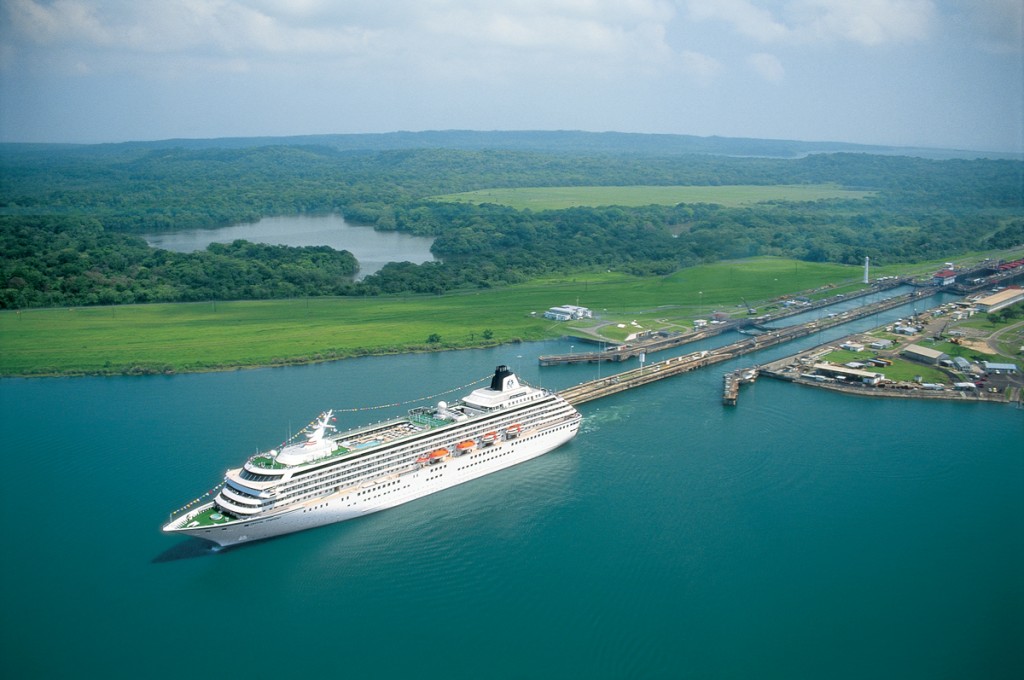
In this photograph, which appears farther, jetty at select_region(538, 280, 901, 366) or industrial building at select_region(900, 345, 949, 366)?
jetty at select_region(538, 280, 901, 366)

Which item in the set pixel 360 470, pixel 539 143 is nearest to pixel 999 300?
pixel 360 470

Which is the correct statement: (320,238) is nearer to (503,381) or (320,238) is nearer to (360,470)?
(503,381)

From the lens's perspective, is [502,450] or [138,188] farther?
[138,188]

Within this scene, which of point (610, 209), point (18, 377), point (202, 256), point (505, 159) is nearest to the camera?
point (18, 377)

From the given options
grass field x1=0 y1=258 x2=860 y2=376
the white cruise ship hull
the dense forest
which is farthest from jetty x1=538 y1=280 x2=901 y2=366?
the dense forest

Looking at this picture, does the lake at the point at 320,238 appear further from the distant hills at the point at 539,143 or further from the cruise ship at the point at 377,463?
the distant hills at the point at 539,143

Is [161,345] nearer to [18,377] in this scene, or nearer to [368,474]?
[18,377]

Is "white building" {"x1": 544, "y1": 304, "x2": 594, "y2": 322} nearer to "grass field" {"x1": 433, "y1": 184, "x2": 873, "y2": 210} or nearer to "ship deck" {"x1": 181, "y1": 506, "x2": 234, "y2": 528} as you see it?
"ship deck" {"x1": 181, "y1": 506, "x2": 234, "y2": 528}

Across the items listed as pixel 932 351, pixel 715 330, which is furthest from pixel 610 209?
pixel 932 351

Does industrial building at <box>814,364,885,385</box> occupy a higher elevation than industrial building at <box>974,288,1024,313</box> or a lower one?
lower
